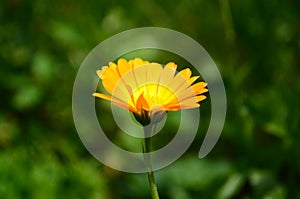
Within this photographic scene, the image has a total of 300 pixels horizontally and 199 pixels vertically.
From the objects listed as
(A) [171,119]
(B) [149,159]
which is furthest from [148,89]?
(A) [171,119]

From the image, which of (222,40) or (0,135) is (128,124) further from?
(222,40)

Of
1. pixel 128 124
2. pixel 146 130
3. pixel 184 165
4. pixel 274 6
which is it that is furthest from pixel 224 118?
pixel 146 130

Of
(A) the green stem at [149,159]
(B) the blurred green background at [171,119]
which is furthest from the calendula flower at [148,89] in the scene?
(B) the blurred green background at [171,119]

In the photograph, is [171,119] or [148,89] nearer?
[148,89]

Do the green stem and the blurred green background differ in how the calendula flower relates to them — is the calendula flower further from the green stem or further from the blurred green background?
the blurred green background

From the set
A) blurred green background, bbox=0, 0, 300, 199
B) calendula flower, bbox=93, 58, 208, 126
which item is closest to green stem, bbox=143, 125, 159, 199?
calendula flower, bbox=93, 58, 208, 126

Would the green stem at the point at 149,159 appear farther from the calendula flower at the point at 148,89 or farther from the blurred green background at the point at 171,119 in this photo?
the blurred green background at the point at 171,119

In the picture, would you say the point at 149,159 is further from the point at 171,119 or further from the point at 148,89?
the point at 171,119
